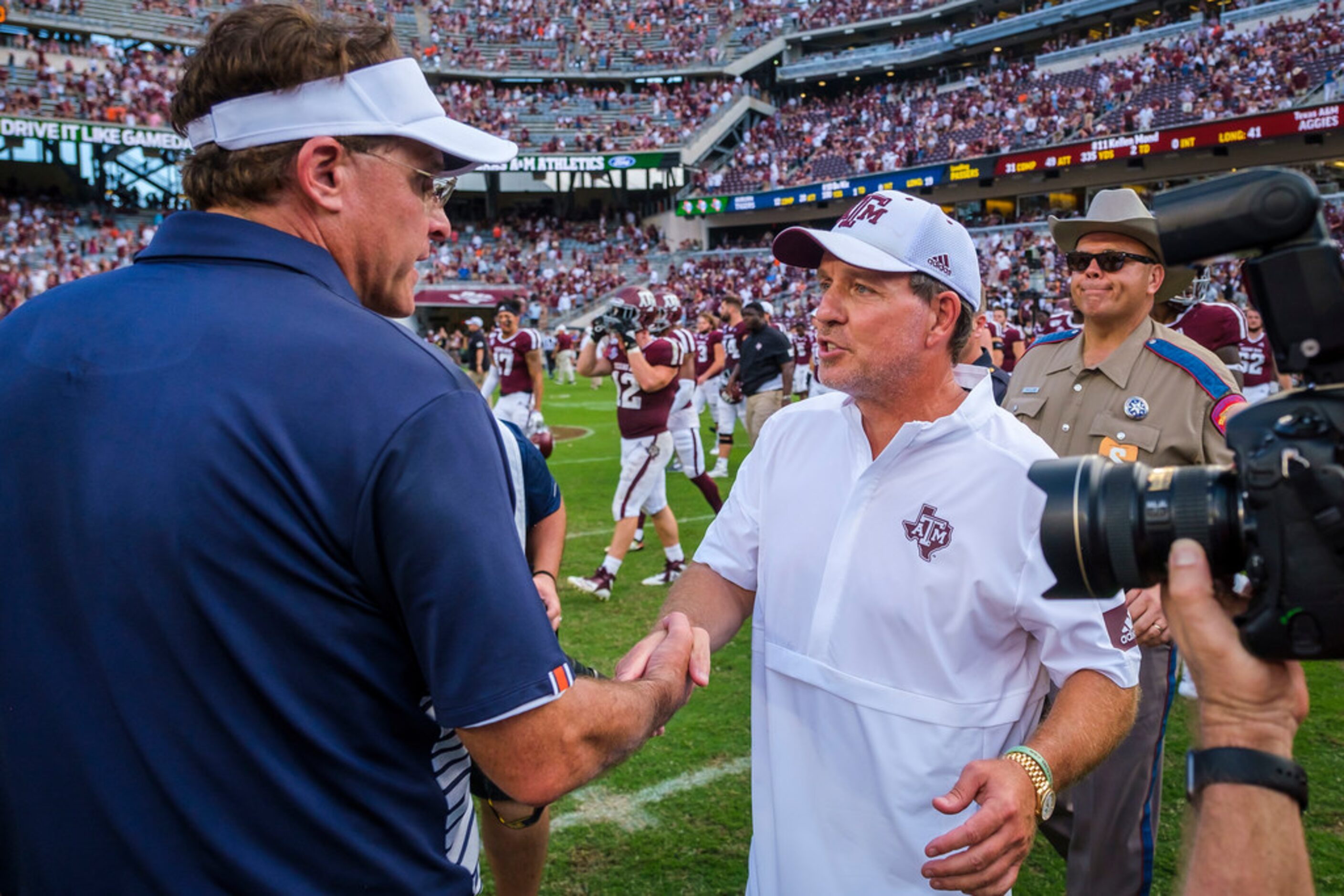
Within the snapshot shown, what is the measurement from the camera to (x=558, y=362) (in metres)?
31.8

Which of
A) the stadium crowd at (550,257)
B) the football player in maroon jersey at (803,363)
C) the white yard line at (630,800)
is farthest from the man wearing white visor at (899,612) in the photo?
the stadium crowd at (550,257)

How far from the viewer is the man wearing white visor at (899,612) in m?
2.09

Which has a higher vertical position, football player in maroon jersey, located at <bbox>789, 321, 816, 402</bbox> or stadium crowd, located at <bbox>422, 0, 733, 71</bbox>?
stadium crowd, located at <bbox>422, 0, 733, 71</bbox>

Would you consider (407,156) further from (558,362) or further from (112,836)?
(558,362)

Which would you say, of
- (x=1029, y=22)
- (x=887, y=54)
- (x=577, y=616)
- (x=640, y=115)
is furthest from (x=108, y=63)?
(x=577, y=616)

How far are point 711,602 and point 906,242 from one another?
1002 millimetres

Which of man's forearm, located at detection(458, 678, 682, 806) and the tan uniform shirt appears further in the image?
the tan uniform shirt

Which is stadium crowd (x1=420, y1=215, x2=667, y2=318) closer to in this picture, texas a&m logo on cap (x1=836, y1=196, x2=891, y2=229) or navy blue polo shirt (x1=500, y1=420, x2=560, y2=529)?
navy blue polo shirt (x1=500, y1=420, x2=560, y2=529)

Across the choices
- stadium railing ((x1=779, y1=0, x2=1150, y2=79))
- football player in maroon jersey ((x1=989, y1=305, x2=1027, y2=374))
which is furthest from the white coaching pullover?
stadium railing ((x1=779, y1=0, x2=1150, y2=79))

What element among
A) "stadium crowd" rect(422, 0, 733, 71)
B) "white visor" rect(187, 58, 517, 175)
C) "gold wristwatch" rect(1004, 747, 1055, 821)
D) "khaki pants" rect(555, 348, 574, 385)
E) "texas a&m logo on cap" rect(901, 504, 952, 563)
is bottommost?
"khaki pants" rect(555, 348, 574, 385)

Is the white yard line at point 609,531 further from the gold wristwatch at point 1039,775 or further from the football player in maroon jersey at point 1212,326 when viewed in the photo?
the gold wristwatch at point 1039,775

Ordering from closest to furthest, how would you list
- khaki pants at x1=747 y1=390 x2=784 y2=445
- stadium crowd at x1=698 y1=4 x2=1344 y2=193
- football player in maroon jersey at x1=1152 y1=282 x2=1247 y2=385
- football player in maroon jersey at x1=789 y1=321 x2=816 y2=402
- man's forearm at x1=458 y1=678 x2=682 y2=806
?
1. man's forearm at x1=458 y1=678 x2=682 y2=806
2. football player in maroon jersey at x1=1152 y1=282 x2=1247 y2=385
3. khaki pants at x1=747 y1=390 x2=784 y2=445
4. football player in maroon jersey at x1=789 y1=321 x2=816 y2=402
5. stadium crowd at x1=698 y1=4 x2=1344 y2=193

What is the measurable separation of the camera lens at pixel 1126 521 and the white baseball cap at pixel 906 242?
1.06 m

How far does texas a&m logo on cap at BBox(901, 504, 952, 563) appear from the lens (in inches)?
85.0
